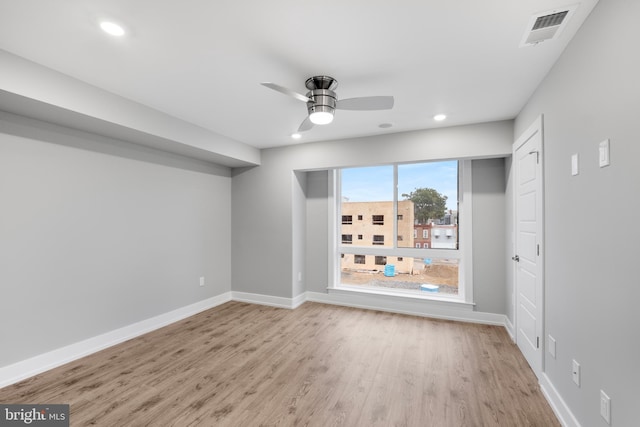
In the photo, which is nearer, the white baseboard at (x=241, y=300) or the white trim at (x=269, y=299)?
the white baseboard at (x=241, y=300)

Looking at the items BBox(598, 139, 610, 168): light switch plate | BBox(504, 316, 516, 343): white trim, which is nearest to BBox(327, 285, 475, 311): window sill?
BBox(504, 316, 516, 343): white trim

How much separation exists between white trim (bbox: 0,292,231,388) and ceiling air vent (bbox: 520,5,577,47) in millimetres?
4477

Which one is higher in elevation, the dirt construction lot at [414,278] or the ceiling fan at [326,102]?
the ceiling fan at [326,102]

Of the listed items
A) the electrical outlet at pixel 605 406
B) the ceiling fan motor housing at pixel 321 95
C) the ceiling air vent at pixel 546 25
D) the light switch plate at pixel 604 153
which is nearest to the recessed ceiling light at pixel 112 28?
the ceiling fan motor housing at pixel 321 95

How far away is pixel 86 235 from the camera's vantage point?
289 cm

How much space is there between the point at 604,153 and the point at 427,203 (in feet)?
9.06

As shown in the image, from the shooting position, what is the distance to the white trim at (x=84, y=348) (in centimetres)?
238

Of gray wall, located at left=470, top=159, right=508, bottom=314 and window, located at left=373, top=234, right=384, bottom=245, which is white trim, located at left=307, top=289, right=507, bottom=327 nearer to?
gray wall, located at left=470, top=159, right=508, bottom=314

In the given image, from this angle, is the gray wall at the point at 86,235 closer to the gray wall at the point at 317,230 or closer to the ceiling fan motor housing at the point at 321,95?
the gray wall at the point at 317,230

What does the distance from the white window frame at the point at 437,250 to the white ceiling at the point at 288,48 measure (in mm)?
1300

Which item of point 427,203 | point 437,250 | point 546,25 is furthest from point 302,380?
point 546,25

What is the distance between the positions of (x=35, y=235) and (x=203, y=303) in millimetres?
2235

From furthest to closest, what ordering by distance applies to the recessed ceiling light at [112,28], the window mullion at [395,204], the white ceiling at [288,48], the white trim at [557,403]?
the window mullion at [395,204], the white trim at [557,403], the recessed ceiling light at [112,28], the white ceiling at [288,48]

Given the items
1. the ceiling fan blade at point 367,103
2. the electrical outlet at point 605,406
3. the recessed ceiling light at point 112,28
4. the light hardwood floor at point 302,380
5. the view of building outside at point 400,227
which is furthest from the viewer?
the view of building outside at point 400,227
